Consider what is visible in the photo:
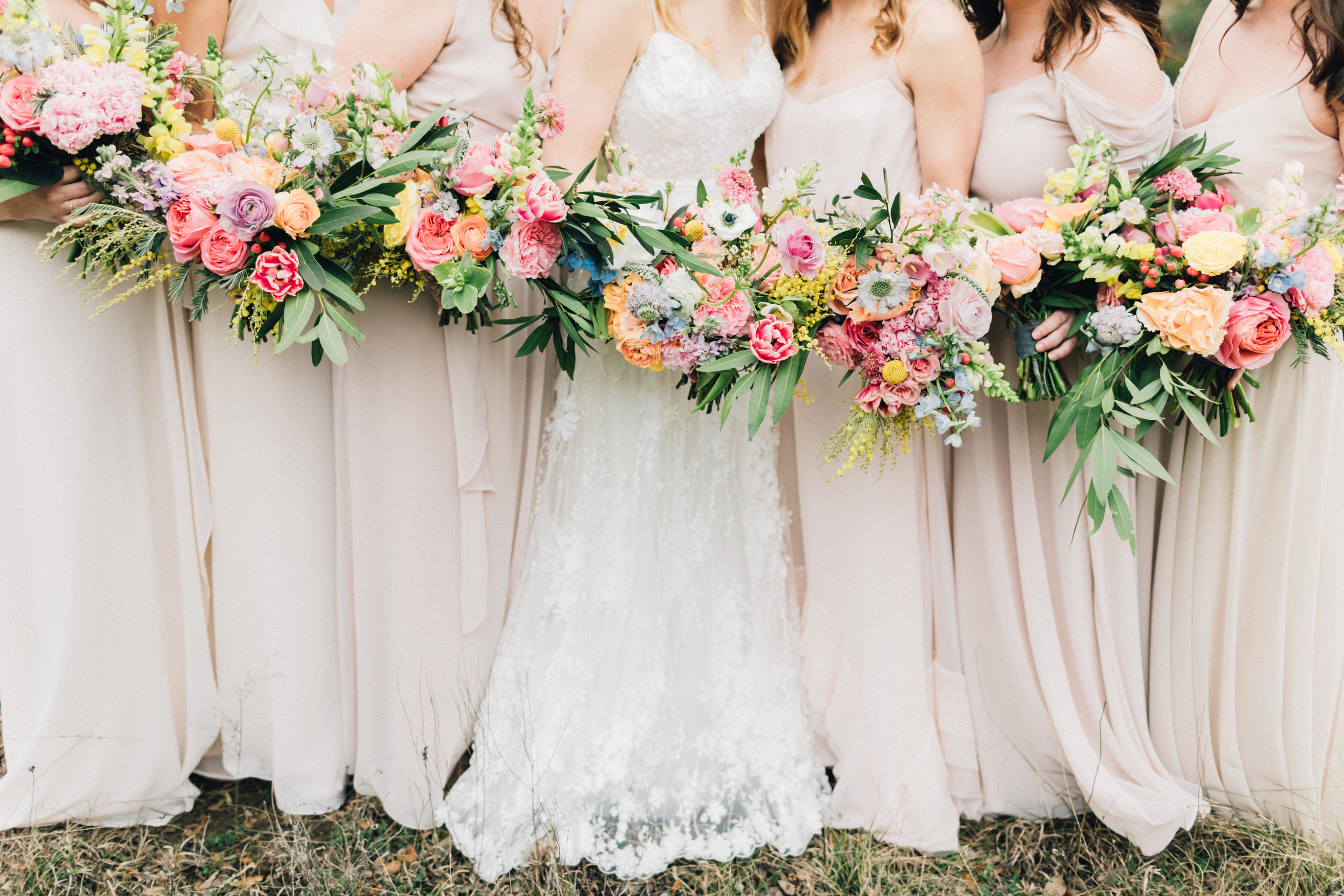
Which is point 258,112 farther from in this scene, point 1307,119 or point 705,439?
point 1307,119

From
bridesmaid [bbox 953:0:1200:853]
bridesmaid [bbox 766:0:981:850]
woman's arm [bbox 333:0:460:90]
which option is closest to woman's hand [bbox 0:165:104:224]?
woman's arm [bbox 333:0:460:90]

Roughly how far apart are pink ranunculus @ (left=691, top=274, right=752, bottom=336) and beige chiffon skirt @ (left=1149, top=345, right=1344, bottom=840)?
1.32 metres

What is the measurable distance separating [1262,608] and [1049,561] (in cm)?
57

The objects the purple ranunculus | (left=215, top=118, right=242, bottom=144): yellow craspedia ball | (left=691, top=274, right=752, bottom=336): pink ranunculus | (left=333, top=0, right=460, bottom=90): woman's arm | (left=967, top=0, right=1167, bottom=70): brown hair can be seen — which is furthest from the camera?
(left=967, top=0, right=1167, bottom=70): brown hair

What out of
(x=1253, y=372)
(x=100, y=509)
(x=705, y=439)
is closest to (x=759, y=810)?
(x=705, y=439)

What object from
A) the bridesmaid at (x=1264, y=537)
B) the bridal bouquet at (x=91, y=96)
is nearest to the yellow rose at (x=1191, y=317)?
the bridesmaid at (x=1264, y=537)

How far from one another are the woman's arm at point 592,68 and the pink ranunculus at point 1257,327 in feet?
5.42

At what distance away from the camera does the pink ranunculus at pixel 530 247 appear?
1.92 meters

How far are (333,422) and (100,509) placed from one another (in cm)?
64

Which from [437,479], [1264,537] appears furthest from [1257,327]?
[437,479]

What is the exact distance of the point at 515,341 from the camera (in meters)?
2.44

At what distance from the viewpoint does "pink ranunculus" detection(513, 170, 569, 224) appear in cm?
186

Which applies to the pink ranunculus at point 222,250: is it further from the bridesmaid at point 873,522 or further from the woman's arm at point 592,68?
the bridesmaid at point 873,522

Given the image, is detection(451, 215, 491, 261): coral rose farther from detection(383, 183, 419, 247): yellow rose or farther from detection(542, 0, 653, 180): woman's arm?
detection(542, 0, 653, 180): woman's arm
